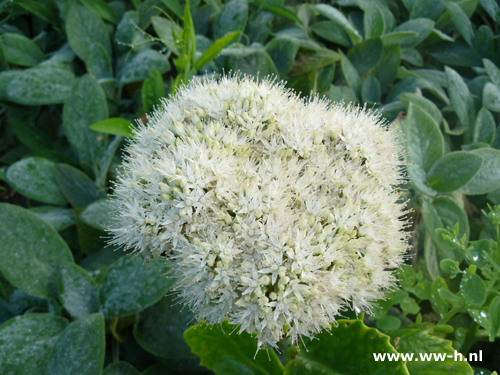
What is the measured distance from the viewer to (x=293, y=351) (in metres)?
0.97

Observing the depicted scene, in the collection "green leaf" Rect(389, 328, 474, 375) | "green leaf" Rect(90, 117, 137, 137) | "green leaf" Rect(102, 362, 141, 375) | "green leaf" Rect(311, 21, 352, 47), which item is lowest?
"green leaf" Rect(102, 362, 141, 375)

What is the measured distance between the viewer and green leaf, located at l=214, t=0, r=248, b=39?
174 cm

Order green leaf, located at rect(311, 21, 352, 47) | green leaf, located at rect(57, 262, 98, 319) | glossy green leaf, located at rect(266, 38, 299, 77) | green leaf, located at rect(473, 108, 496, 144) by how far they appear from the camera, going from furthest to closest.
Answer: green leaf, located at rect(311, 21, 352, 47), glossy green leaf, located at rect(266, 38, 299, 77), green leaf, located at rect(473, 108, 496, 144), green leaf, located at rect(57, 262, 98, 319)

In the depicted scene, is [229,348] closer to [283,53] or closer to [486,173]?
[486,173]

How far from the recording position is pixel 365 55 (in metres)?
1.81

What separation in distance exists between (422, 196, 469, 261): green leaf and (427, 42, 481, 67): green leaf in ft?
3.26

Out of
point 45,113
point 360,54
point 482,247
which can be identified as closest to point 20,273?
point 45,113

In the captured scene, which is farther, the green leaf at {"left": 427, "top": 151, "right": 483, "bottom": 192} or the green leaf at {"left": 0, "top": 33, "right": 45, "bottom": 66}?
the green leaf at {"left": 0, "top": 33, "right": 45, "bottom": 66}

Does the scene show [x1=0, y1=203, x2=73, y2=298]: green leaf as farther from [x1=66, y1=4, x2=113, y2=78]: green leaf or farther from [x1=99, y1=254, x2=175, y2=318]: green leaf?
[x1=66, y1=4, x2=113, y2=78]: green leaf

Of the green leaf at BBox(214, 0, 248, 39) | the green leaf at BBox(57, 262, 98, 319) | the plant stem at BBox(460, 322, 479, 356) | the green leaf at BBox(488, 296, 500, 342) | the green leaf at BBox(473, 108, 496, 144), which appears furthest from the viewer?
the green leaf at BBox(214, 0, 248, 39)

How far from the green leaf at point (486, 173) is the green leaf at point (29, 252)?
1438 millimetres

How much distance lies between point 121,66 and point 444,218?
1602 mm

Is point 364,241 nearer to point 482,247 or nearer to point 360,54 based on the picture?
point 482,247

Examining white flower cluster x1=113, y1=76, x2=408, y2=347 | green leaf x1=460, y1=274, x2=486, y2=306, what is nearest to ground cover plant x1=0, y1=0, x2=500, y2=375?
green leaf x1=460, y1=274, x2=486, y2=306
